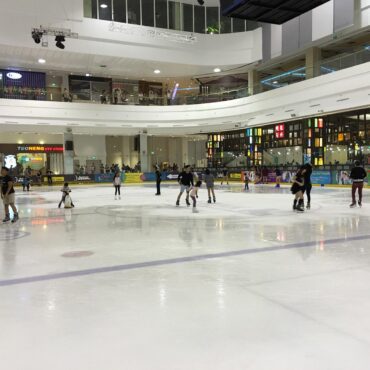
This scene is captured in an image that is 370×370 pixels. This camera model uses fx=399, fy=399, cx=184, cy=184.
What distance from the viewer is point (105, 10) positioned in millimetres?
28719

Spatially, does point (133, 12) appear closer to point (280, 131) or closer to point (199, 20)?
point (199, 20)

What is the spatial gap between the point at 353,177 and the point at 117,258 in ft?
30.4

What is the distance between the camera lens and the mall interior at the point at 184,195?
127 inches

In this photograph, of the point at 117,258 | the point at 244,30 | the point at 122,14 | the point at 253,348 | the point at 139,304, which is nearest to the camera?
the point at 253,348

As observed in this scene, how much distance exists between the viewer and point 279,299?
13.3 feet

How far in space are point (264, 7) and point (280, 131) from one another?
20316mm

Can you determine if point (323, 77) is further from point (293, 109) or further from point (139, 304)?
point (139, 304)

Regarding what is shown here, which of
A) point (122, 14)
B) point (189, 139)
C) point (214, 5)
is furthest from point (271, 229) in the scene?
point (189, 139)

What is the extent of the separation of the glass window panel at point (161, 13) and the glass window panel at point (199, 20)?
2546mm

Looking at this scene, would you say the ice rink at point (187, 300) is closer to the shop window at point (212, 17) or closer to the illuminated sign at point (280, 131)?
the illuminated sign at point (280, 131)

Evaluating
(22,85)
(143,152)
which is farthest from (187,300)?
(143,152)

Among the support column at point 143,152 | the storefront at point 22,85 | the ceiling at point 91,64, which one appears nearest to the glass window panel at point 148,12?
the ceiling at point 91,64

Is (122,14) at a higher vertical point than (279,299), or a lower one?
higher

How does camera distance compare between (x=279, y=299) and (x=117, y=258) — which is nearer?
(x=279, y=299)
